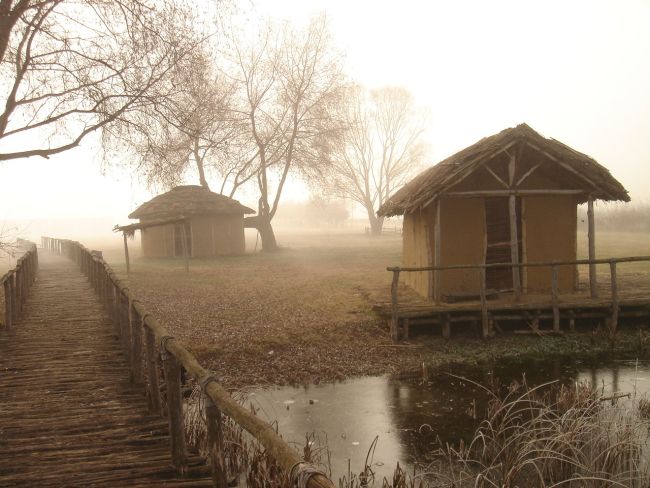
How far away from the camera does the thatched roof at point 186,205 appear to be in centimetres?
3133

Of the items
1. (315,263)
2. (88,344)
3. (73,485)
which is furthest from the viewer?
(315,263)

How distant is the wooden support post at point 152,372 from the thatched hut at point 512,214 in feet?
28.2

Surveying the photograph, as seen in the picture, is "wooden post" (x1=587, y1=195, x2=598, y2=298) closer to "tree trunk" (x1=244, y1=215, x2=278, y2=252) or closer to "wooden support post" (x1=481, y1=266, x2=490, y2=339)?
"wooden support post" (x1=481, y1=266, x2=490, y2=339)

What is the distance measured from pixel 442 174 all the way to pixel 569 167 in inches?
129

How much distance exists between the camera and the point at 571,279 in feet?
47.7

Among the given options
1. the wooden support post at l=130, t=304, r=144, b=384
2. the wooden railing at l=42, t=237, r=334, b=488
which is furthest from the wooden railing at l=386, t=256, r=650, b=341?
the wooden support post at l=130, t=304, r=144, b=384

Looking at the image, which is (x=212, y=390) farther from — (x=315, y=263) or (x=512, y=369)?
(x=315, y=263)

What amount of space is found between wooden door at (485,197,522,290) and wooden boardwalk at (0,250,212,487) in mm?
9645

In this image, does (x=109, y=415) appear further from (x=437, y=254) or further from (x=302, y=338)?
(x=437, y=254)

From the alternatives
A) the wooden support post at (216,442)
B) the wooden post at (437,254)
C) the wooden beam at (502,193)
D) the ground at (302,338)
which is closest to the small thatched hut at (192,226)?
the ground at (302,338)

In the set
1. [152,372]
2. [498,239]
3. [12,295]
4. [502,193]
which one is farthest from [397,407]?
[12,295]

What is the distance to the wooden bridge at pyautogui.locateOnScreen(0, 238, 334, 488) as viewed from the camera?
11.6ft

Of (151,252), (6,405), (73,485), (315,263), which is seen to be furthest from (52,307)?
(151,252)

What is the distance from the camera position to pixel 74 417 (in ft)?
18.7
